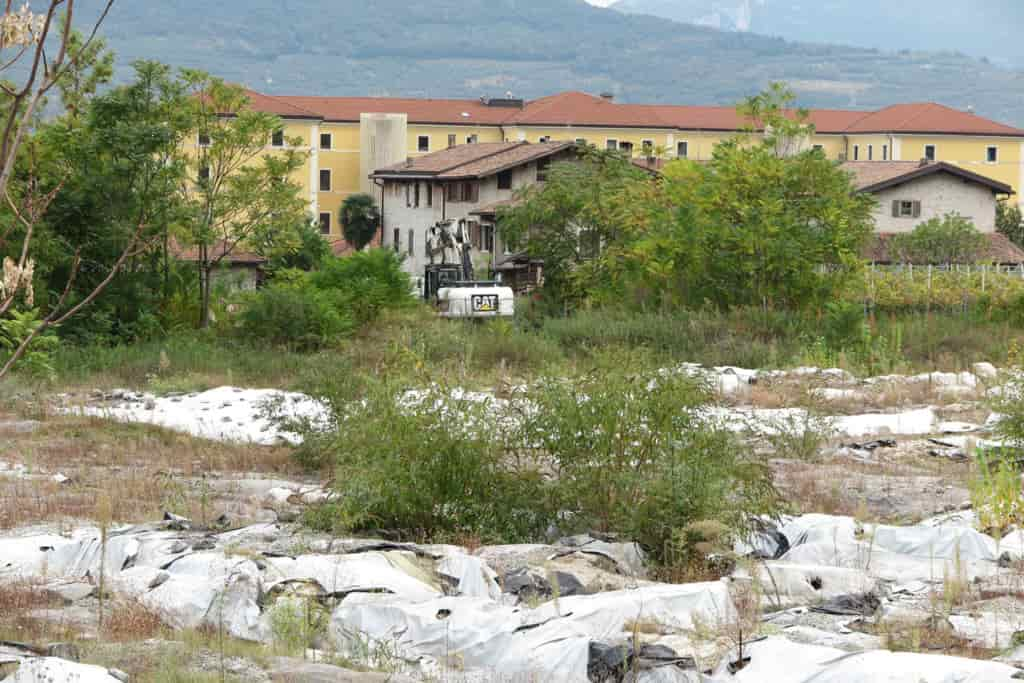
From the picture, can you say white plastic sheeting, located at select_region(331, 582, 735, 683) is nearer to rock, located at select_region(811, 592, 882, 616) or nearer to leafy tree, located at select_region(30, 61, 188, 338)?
rock, located at select_region(811, 592, 882, 616)

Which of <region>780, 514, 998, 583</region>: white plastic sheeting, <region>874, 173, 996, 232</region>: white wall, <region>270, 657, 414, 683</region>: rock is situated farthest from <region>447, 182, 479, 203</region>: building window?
<region>270, 657, 414, 683</region>: rock

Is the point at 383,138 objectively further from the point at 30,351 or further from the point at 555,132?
the point at 30,351

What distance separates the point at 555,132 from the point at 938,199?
43.8m

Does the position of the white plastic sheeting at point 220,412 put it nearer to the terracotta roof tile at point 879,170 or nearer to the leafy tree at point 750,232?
the leafy tree at point 750,232

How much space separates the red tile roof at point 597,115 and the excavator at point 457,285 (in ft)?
204

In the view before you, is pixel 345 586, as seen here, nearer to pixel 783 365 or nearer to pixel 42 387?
pixel 42 387

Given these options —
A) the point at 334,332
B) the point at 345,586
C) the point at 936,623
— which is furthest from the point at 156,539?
the point at 334,332

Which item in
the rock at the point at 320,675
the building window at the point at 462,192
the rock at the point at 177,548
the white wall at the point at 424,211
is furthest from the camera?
the building window at the point at 462,192

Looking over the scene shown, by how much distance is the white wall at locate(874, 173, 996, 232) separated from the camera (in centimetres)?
5975

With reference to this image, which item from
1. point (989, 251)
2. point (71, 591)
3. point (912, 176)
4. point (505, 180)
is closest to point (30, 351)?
point (71, 591)

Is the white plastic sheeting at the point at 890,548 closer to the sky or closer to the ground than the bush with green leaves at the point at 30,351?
closer to the ground

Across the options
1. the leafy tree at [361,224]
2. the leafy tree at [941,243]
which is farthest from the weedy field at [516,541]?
the leafy tree at [361,224]

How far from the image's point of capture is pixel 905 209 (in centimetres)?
6025

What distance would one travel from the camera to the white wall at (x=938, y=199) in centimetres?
5975
